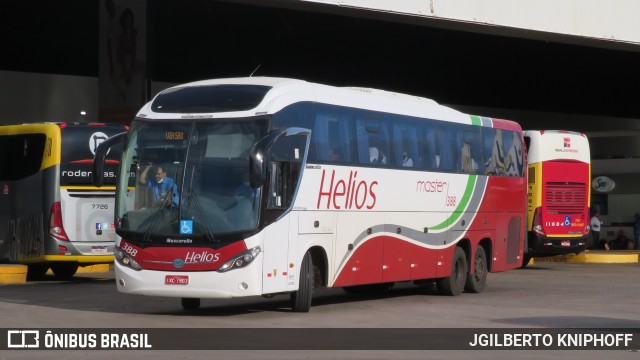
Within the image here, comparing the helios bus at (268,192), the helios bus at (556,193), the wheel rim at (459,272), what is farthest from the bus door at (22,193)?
the helios bus at (556,193)

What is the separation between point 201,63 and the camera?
44.0 metres

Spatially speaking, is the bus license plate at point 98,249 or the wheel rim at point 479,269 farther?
the bus license plate at point 98,249

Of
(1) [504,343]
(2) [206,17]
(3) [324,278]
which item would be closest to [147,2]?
(2) [206,17]

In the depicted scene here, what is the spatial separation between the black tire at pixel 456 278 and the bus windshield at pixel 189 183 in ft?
21.8

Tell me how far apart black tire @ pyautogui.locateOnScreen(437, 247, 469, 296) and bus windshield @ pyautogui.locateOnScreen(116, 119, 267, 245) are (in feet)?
21.8

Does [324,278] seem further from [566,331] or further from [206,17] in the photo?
[206,17]

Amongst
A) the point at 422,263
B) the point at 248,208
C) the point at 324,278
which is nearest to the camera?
the point at 248,208

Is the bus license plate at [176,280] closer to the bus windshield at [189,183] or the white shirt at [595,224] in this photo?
the bus windshield at [189,183]

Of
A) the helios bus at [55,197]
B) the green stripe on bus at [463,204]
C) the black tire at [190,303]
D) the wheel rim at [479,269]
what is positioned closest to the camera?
the black tire at [190,303]

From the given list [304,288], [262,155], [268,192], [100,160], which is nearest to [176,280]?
[268,192]

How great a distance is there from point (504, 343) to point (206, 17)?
29391 mm

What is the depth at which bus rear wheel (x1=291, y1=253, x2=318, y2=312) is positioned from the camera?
1714 centimetres

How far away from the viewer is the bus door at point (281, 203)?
639 inches

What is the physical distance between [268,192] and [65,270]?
10948 millimetres
